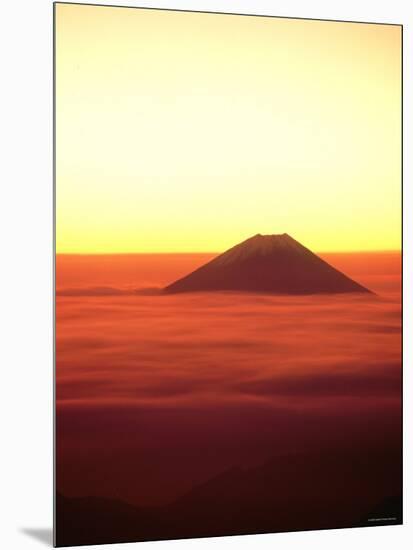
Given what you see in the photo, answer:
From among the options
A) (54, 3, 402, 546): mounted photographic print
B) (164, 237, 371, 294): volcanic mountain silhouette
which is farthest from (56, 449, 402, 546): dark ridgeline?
(164, 237, 371, 294): volcanic mountain silhouette

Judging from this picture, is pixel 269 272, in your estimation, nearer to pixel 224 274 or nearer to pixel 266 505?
pixel 224 274

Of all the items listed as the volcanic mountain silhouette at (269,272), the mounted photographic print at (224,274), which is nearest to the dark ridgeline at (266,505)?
the mounted photographic print at (224,274)

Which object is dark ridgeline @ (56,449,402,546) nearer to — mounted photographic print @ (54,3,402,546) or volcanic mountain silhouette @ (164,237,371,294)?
mounted photographic print @ (54,3,402,546)

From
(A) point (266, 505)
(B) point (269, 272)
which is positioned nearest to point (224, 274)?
(B) point (269, 272)

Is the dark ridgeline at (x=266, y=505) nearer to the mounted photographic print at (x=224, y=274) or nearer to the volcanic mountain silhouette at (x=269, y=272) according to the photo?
the mounted photographic print at (x=224, y=274)

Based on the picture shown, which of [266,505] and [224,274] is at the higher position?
[224,274]

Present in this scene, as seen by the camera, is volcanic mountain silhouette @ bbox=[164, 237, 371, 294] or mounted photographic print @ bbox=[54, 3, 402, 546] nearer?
mounted photographic print @ bbox=[54, 3, 402, 546]

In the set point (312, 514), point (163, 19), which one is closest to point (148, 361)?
point (312, 514)
